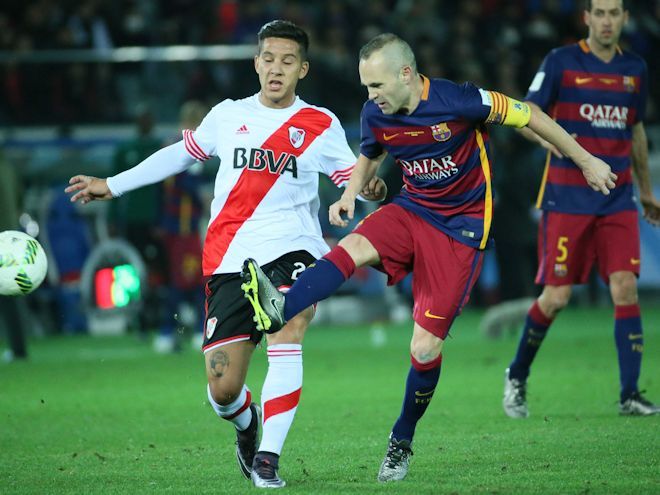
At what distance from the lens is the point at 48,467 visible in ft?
21.8

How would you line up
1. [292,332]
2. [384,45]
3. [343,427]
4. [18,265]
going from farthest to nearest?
[343,427] → [18,265] → [292,332] → [384,45]

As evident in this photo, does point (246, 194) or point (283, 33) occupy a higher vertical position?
point (283, 33)

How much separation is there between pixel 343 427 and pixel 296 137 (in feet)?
7.81

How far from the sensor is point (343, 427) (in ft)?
26.3

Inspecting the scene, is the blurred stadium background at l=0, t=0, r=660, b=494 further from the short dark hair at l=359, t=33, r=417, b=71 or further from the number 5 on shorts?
the short dark hair at l=359, t=33, r=417, b=71

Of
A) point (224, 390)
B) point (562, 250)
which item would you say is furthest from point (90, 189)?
point (562, 250)

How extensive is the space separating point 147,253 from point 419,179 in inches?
393

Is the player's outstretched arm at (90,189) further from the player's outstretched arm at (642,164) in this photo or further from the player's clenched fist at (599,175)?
the player's outstretched arm at (642,164)

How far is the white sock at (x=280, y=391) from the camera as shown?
5.99 metres

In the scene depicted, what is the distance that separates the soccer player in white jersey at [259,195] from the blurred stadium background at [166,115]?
697 centimetres

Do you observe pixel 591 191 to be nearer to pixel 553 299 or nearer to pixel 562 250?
pixel 562 250

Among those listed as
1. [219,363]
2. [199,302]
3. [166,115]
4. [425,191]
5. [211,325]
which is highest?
[425,191]

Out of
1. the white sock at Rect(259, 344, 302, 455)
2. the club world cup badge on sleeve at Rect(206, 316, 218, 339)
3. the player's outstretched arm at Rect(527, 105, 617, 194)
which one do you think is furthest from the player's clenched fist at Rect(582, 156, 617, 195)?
the club world cup badge on sleeve at Rect(206, 316, 218, 339)

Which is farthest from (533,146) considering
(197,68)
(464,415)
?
(464,415)
